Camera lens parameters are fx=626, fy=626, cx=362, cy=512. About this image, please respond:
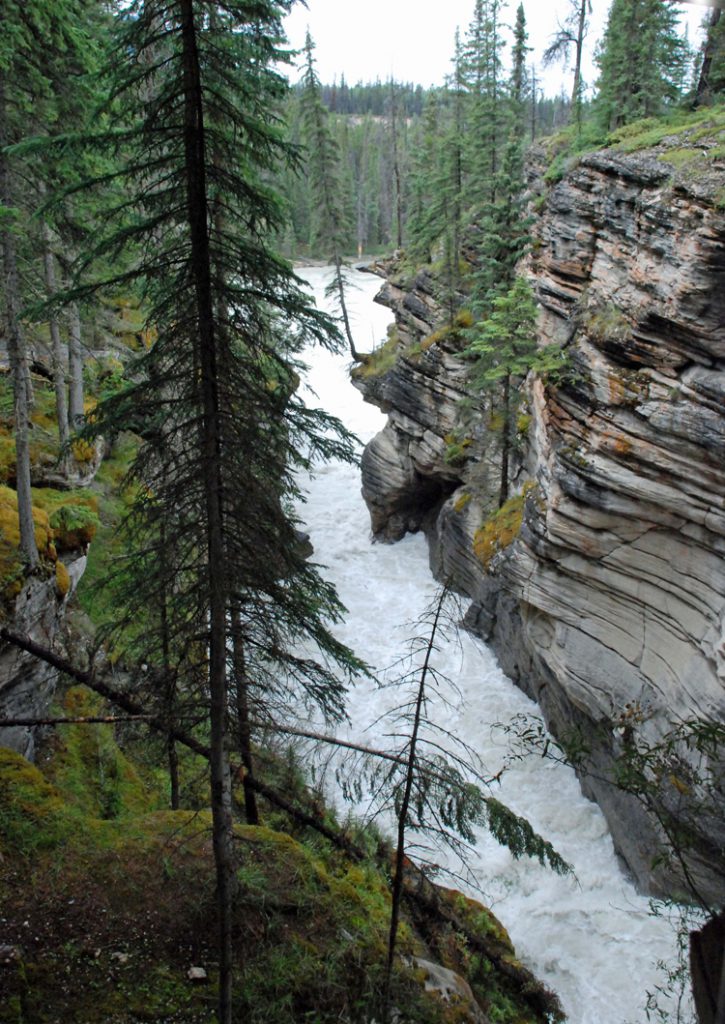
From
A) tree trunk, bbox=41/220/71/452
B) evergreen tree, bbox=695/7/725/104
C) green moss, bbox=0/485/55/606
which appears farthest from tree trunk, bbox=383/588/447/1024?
evergreen tree, bbox=695/7/725/104

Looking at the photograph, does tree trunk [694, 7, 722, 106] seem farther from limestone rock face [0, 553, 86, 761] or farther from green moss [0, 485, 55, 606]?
limestone rock face [0, 553, 86, 761]

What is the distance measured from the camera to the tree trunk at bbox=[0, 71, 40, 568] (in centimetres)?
1133

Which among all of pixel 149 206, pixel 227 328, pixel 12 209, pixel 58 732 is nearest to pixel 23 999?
pixel 58 732

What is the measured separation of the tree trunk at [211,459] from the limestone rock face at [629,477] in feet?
25.4

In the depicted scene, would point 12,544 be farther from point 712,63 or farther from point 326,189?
point 326,189

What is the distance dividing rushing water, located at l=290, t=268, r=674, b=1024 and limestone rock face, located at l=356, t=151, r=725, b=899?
0.87 meters

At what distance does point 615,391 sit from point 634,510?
95.1 inches

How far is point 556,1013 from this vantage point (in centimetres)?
→ 1086

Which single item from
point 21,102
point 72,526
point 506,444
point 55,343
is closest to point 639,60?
point 506,444

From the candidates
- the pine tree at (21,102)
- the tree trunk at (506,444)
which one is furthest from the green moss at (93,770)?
the tree trunk at (506,444)

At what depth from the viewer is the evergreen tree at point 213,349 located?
18.6 feet

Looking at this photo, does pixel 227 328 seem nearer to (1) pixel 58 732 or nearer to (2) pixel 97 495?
(1) pixel 58 732

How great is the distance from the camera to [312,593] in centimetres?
835

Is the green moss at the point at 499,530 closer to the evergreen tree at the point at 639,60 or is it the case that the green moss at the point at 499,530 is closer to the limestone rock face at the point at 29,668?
the limestone rock face at the point at 29,668
